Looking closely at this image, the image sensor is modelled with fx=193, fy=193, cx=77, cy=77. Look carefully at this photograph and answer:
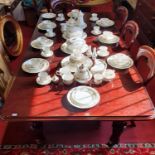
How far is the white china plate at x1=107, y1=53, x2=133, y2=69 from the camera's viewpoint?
5.50ft

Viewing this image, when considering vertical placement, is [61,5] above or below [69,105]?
above

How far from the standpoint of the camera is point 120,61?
5.64ft

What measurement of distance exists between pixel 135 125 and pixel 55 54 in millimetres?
1143

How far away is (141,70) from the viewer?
2.88 m

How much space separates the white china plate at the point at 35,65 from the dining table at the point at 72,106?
4 cm

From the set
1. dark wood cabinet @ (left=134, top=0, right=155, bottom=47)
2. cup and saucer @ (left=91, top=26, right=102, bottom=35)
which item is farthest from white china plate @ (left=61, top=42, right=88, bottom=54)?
dark wood cabinet @ (left=134, top=0, right=155, bottom=47)

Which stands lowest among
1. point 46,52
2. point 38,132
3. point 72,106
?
point 38,132

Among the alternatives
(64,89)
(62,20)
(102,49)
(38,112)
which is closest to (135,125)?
(102,49)

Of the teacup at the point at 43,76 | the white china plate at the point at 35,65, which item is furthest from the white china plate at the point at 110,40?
the teacup at the point at 43,76

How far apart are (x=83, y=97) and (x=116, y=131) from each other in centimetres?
52

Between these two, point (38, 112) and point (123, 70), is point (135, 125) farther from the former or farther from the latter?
point (38, 112)

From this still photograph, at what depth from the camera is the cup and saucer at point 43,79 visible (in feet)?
4.91

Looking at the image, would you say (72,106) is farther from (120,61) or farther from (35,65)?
(120,61)

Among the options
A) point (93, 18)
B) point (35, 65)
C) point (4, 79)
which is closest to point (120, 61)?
point (35, 65)
